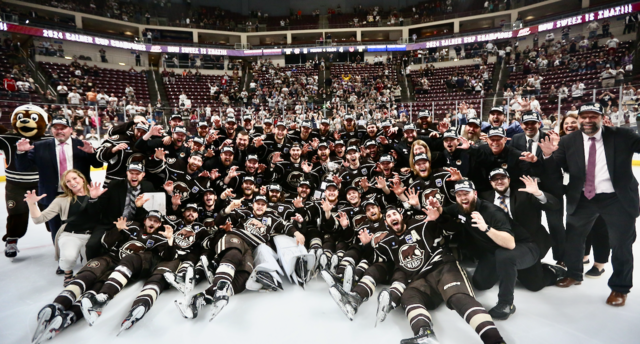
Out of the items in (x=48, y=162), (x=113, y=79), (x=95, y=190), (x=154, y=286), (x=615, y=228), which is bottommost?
(x=154, y=286)

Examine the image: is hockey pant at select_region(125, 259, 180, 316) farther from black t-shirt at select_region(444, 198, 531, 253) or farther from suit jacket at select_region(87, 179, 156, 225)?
black t-shirt at select_region(444, 198, 531, 253)

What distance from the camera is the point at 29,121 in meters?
4.89

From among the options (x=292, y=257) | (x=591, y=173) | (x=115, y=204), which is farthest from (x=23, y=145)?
(x=591, y=173)

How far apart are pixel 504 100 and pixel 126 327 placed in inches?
467

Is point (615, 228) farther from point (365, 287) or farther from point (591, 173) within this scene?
point (365, 287)

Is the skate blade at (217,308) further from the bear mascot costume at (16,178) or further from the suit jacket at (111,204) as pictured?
the bear mascot costume at (16,178)

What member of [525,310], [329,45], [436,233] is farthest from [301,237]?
[329,45]

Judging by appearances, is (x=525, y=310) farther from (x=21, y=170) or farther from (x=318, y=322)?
(x=21, y=170)

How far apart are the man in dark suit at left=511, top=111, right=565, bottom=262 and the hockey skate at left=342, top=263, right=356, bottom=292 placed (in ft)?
8.03

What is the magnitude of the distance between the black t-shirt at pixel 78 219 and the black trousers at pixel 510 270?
15.9 feet

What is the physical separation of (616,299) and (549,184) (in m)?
1.34

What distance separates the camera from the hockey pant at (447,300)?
2867mm

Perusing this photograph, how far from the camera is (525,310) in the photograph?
11.7 feet

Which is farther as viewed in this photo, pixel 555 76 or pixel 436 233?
pixel 555 76
